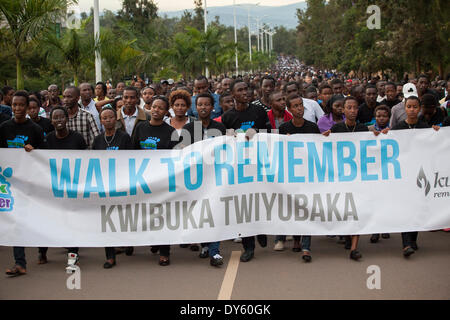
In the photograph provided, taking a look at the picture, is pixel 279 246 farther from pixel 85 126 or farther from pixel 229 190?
pixel 85 126

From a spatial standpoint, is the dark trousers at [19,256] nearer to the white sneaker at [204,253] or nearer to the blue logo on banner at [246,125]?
the white sneaker at [204,253]

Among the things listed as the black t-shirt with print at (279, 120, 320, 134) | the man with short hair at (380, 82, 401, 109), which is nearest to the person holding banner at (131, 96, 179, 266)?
the black t-shirt with print at (279, 120, 320, 134)

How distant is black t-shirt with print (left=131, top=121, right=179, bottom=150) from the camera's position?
25.1ft

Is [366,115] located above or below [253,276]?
above

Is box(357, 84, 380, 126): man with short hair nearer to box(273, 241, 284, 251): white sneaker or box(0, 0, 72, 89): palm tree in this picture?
box(273, 241, 284, 251): white sneaker

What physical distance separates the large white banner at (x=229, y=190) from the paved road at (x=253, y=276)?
348 mm

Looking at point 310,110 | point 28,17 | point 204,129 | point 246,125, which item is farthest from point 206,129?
point 28,17

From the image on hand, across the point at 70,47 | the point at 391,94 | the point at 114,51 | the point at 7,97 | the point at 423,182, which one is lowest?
the point at 423,182

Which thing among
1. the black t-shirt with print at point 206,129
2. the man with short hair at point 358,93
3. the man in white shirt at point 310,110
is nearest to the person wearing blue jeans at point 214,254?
the black t-shirt with print at point 206,129

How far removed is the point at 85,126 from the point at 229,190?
2.46 metres

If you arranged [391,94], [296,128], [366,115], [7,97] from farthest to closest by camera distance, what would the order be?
[7,97] → [391,94] → [366,115] → [296,128]

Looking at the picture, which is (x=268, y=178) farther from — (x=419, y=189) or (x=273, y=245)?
(x=419, y=189)

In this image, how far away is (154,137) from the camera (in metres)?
7.67

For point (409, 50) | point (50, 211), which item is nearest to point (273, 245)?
point (50, 211)
